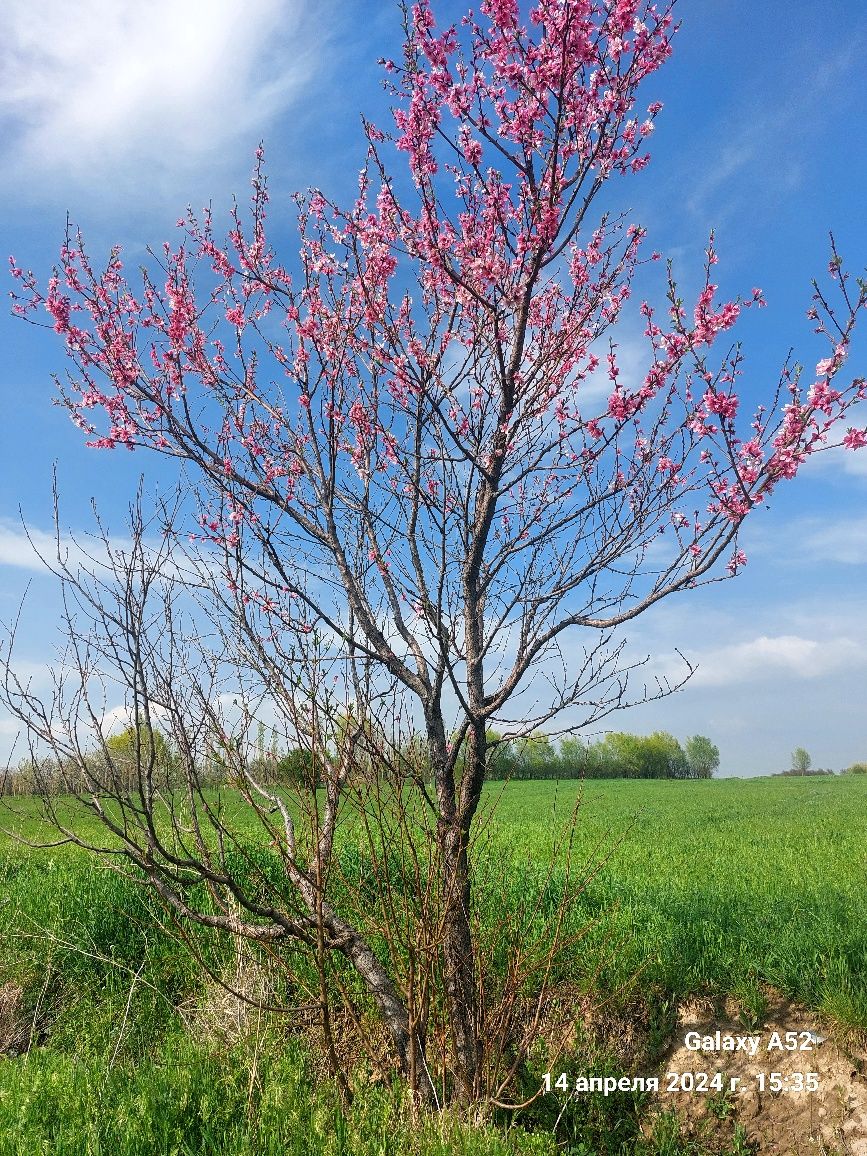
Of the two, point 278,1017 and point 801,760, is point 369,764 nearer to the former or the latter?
point 278,1017

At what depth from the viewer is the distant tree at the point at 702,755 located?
310 ft

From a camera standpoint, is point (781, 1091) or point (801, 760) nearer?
point (781, 1091)

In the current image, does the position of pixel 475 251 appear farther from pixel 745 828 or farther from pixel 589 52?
pixel 745 828

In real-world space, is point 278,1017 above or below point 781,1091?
above

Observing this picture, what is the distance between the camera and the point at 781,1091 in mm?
5395

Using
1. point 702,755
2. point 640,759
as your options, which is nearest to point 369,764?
point 640,759

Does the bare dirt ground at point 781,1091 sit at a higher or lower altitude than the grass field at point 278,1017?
lower

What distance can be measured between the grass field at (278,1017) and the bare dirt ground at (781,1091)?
153mm

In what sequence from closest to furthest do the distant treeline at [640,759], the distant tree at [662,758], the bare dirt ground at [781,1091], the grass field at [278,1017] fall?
the grass field at [278,1017]
the bare dirt ground at [781,1091]
the distant treeline at [640,759]
the distant tree at [662,758]

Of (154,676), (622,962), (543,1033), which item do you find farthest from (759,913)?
(154,676)

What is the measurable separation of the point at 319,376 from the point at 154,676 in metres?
2.47

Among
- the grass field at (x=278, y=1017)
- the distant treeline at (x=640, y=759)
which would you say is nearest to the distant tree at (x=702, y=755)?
the distant treeline at (x=640, y=759)

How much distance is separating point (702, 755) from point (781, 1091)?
9807 centimetres

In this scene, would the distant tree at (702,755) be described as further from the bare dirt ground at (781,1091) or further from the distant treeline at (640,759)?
the bare dirt ground at (781,1091)
